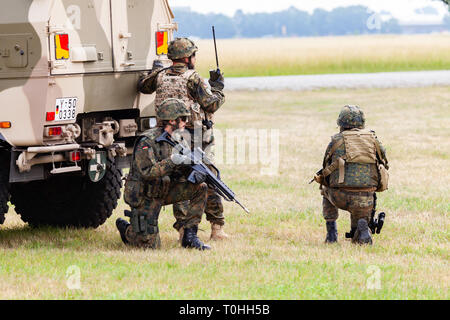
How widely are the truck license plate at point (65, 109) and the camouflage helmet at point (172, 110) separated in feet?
2.48

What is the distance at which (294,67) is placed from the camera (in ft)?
125

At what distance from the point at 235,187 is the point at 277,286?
231 inches

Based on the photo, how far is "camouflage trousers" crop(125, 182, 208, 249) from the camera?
8.20 metres

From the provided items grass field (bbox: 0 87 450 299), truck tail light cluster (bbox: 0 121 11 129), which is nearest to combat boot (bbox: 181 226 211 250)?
grass field (bbox: 0 87 450 299)

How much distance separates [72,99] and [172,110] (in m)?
0.89

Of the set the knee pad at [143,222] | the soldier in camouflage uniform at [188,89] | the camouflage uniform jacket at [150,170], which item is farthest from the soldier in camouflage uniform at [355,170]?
the knee pad at [143,222]

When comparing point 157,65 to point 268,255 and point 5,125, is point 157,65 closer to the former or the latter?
point 5,125

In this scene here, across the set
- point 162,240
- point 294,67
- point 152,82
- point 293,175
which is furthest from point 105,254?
point 294,67

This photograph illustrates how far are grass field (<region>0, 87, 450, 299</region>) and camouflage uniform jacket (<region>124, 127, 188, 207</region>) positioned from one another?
0.51 metres

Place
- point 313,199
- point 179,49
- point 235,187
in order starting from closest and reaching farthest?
1. point 179,49
2. point 313,199
3. point 235,187

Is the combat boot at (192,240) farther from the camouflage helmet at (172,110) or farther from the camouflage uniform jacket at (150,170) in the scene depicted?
the camouflage helmet at (172,110)

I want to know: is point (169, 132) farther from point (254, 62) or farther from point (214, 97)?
point (254, 62)

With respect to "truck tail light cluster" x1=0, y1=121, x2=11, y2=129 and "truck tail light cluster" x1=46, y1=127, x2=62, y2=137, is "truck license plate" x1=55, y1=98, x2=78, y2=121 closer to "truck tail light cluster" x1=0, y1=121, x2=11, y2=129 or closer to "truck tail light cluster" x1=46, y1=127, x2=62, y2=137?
"truck tail light cluster" x1=46, y1=127, x2=62, y2=137

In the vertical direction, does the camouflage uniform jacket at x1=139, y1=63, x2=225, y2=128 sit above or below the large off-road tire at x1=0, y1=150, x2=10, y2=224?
above
